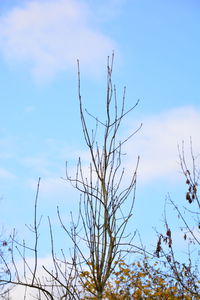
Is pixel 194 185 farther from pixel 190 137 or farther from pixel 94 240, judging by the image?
pixel 94 240

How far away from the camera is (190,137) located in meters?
5.54

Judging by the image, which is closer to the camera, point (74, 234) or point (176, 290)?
point (74, 234)

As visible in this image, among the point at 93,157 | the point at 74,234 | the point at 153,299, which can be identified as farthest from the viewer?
the point at 153,299

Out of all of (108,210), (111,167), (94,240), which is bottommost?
(94,240)

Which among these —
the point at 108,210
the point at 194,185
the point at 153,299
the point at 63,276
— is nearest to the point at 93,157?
the point at 108,210

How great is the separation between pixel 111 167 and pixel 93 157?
20cm

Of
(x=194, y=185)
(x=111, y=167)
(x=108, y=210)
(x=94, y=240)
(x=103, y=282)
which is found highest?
(x=194, y=185)

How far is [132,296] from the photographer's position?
9.93 m

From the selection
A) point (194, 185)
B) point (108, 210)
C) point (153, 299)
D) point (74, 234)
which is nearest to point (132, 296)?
point (153, 299)

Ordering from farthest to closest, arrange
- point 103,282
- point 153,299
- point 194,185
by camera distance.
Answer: point 153,299
point 194,185
point 103,282

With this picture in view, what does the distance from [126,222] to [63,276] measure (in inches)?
41.5

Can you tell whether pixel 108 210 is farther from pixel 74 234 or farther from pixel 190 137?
pixel 190 137

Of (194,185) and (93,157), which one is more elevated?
(194,185)

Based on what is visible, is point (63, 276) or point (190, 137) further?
point (190, 137)
